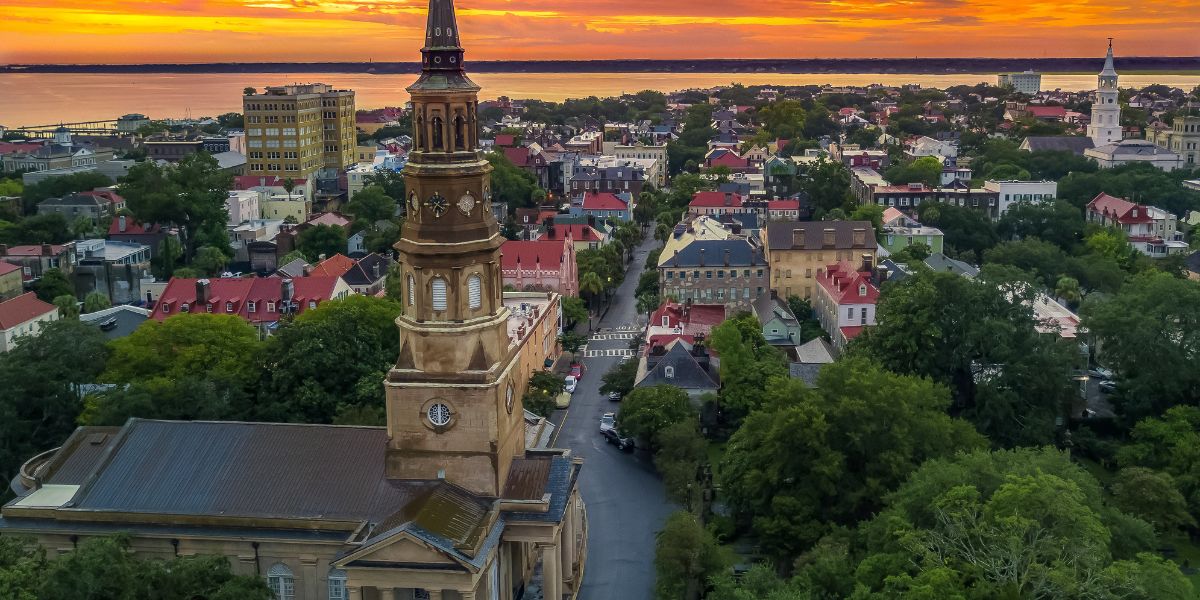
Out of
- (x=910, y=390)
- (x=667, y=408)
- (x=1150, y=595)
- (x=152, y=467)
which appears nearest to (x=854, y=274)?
(x=667, y=408)

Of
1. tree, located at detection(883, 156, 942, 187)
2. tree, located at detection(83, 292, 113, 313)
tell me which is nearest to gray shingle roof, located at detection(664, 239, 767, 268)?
tree, located at detection(83, 292, 113, 313)

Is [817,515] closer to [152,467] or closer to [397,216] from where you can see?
[152,467]

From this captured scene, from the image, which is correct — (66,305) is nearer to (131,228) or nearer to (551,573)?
(131,228)

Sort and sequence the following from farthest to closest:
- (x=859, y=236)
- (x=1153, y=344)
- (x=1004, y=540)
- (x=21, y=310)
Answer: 1. (x=859, y=236)
2. (x=21, y=310)
3. (x=1153, y=344)
4. (x=1004, y=540)

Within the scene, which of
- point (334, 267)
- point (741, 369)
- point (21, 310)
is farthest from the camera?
point (334, 267)

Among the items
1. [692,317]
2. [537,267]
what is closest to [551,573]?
[692,317]
